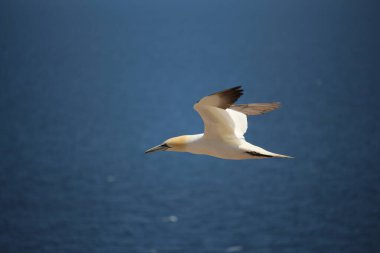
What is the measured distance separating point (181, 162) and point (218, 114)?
8312cm

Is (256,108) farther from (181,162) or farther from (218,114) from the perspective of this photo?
(181,162)

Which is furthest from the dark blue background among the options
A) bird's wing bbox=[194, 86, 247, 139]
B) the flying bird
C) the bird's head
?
bird's wing bbox=[194, 86, 247, 139]

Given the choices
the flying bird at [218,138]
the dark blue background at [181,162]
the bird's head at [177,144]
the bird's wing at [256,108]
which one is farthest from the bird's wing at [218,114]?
the dark blue background at [181,162]

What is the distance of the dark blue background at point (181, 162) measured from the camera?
71.1m

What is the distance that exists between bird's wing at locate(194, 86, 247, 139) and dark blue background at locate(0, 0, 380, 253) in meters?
58.4

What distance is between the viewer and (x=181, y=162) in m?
92.8

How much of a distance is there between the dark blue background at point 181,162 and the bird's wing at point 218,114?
58.4 metres

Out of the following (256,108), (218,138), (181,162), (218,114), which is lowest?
(218,138)

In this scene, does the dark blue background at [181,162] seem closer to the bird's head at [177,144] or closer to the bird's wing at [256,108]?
the bird's wing at [256,108]

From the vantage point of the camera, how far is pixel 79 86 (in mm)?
131375

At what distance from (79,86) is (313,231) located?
71.9 meters

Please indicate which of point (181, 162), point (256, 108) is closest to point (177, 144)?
point (256, 108)

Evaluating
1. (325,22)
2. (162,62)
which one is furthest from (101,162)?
(325,22)

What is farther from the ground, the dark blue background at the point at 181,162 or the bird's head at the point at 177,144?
the dark blue background at the point at 181,162
